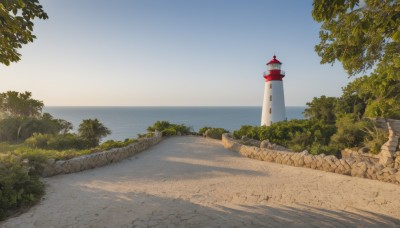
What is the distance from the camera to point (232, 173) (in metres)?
Answer: 10.1

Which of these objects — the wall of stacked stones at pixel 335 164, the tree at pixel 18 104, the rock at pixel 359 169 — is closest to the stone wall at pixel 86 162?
the wall of stacked stones at pixel 335 164

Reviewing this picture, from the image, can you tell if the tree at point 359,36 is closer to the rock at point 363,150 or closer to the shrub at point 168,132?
the rock at point 363,150

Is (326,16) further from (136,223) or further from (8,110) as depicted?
(8,110)

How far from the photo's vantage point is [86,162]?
10562mm

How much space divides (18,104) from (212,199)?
127 feet

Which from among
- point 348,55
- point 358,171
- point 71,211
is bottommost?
point 71,211

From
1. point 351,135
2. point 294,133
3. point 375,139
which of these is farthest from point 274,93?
point 375,139

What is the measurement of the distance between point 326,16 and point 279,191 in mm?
5495

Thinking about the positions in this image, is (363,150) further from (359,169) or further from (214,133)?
(214,133)

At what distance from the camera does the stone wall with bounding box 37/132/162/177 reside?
9367 millimetres

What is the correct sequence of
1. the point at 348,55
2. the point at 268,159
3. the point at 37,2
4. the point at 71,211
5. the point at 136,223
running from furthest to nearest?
the point at 268,159 → the point at 348,55 → the point at 71,211 → the point at 136,223 → the point at 37,2

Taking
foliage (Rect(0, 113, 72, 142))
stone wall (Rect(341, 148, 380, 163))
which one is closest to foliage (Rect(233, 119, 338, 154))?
stone wall (Rect(341, 148, 380, 163))

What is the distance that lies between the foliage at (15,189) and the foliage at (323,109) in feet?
89.5

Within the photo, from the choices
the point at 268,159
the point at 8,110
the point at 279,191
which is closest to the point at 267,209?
the point at 279,191
